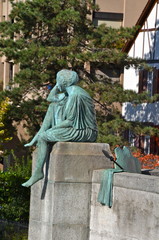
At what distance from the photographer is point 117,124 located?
3078 cm

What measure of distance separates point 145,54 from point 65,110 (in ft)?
83.6

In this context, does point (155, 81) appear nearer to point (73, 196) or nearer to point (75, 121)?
point (75, 121)

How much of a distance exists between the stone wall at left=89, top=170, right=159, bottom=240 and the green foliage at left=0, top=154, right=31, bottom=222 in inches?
251

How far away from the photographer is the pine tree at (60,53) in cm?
3072

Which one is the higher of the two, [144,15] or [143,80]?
[144,15]

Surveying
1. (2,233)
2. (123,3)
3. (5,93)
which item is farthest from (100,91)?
(2,233)

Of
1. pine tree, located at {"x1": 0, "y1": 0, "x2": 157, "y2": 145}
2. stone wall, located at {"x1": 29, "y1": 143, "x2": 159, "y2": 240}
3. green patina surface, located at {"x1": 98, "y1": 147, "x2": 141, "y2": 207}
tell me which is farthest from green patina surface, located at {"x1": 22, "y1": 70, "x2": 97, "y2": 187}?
pine tree, located at {"x1": 0, "y1": 0, "x2": 157, "y2": 145}

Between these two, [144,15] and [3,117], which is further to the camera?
[144,15]

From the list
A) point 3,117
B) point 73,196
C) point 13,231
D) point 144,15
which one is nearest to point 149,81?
point 144,15

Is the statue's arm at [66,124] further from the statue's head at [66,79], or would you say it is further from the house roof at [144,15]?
the house roof at [144,15]

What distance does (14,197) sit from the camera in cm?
1806

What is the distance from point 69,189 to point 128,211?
1163 millimetres

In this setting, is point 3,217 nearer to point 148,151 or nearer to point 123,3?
point 148,151

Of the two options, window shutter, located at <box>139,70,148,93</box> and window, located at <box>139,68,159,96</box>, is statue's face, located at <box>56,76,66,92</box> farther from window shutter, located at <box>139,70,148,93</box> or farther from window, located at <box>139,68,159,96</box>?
window shutter, located at <box>139,70,148,93</box>
